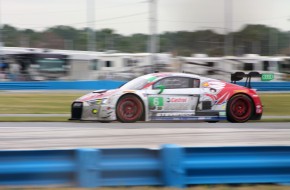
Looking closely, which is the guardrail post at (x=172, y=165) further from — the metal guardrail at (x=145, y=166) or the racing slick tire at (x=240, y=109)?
the racing slick tire at (x=240, y=109)

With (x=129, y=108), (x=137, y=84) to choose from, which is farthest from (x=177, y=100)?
(x=129, y=108)

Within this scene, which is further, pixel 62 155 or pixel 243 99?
pixel 243 99

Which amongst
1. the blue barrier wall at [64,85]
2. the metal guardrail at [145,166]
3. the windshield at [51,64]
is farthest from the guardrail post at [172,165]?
the windshield at [51,64]

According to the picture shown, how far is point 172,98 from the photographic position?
10469mm

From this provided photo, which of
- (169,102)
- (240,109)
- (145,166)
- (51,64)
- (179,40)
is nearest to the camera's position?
(145,166)

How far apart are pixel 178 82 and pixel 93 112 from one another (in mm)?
2097

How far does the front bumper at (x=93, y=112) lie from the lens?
1025 cm

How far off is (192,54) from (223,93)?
81.9ft

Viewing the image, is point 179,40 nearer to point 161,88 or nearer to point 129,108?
point 161,88

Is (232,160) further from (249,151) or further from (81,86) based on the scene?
(81,86)

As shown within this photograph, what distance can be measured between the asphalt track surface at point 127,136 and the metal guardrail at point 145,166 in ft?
7.11

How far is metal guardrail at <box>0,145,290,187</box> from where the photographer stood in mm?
4516

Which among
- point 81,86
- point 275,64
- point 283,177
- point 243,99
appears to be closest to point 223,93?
point 243,99

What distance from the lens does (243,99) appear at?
1081 cm
